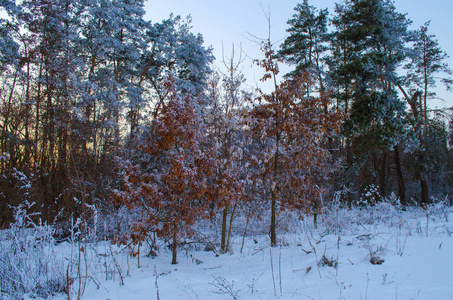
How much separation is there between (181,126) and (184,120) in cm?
25

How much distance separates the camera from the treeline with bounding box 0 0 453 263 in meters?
5.55

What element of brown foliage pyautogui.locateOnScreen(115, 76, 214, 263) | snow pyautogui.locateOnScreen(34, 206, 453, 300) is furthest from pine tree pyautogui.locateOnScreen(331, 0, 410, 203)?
brown foliage pyautogui.locateOnScreen(115, 76, 214, 263)

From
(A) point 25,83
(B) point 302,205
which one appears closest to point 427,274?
(B) point 302,205

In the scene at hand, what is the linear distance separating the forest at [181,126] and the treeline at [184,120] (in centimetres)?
5

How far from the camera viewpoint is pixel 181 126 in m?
Result: 5.26

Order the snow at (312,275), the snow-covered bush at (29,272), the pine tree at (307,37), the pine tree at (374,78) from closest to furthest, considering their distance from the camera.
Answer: the snow at (312,275) < the snow-covered bush at (29,272) < the pine tree at (374,78) < the pine tree at (307,37)

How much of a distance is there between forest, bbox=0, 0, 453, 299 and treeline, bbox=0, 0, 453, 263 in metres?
0.05

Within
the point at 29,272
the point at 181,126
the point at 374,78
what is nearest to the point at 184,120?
the point at 181,126

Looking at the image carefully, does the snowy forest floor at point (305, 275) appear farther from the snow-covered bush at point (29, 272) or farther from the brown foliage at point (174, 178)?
the brown foliage at point (174, 178)

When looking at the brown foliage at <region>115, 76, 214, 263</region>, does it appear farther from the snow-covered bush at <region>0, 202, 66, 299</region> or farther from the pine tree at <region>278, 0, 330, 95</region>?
the pine tree at <region>278, 0, 330, 95</region>

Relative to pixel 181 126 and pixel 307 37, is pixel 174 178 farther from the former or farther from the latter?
pixel 307 37

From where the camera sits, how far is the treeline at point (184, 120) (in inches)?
219

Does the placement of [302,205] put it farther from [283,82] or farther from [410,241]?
[283,82]

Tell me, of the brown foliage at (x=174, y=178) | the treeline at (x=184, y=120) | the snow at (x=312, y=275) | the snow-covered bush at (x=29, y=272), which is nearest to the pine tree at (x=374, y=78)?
the treeline at (x=184, y=120)
